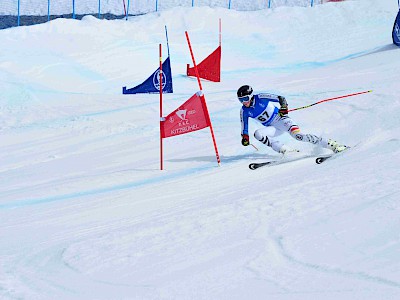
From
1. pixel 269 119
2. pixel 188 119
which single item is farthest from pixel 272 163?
pixel 188 119

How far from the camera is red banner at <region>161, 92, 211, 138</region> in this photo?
9.90 meters

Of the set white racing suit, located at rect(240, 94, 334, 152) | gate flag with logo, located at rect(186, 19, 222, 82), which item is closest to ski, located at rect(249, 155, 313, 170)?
white racing suit, located at rect(240, 94, 334, 152)

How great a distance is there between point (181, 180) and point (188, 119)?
3.44 feet

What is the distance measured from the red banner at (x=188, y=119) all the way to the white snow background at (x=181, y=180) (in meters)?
0.50

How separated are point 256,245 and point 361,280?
1.13m

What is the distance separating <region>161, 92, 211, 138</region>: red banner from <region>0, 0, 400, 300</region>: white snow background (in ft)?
1.64

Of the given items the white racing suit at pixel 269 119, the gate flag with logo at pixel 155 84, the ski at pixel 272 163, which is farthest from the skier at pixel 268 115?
the gate flag with logo at pixel 155 84

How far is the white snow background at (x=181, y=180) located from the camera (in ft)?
16.8

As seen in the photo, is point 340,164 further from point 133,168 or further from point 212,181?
point 133,168

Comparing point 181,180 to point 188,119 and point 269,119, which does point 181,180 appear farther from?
point 269,119

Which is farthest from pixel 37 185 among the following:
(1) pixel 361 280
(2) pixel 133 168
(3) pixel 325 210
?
(1) pixel 361 280

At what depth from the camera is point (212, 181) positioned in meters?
8.88

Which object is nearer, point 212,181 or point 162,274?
point 162,274

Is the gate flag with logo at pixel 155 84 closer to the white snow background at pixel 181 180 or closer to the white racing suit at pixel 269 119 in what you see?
the white snow background at pixel 181 180
